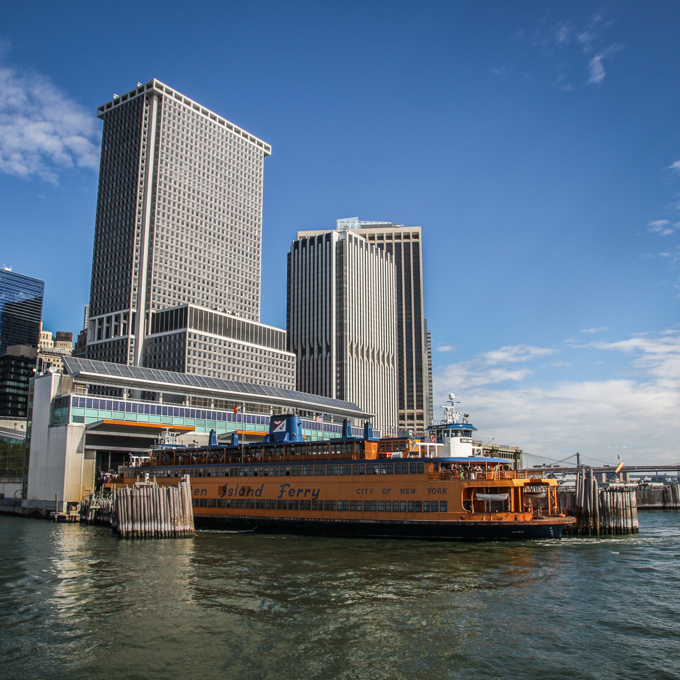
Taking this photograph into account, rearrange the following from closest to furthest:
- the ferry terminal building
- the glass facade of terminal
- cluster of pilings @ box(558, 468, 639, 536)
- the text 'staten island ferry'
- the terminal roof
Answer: the text 'staten island ferry' → cluster of pilings @ box(558, 468, 639, 536) → the ferry terminal building → the glass facade of terminal → the terminal roof

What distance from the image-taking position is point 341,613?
1064 inches

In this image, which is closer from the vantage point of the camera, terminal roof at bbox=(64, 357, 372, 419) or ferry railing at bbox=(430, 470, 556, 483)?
ferry railing at bbox=(430, 470, 556, 483)

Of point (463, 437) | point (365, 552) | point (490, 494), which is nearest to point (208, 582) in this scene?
point (365, 552)

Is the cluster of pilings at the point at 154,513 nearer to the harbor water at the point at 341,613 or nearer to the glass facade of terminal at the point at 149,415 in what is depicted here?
the harbor water at the point at 341,613

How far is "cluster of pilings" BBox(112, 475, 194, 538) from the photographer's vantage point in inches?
2077

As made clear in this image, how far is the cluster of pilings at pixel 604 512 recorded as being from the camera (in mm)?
57094

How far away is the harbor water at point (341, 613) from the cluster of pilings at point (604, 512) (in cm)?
1167

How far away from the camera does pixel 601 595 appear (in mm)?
30766

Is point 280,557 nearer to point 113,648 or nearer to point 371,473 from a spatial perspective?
point 371,473

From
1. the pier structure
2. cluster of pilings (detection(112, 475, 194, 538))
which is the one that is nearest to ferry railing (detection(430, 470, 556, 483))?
cluster of pilings (detection(112, 475, 194, 538))

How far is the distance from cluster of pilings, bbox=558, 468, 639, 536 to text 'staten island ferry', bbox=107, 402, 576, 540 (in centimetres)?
362

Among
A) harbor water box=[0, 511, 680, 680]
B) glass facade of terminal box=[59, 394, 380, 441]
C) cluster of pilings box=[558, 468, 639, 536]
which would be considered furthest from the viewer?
glass facade of terminal box=[59, 394, 380, 441]

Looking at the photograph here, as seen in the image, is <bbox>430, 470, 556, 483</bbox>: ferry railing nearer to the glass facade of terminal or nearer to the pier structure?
the pier structure

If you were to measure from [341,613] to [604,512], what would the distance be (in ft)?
130
